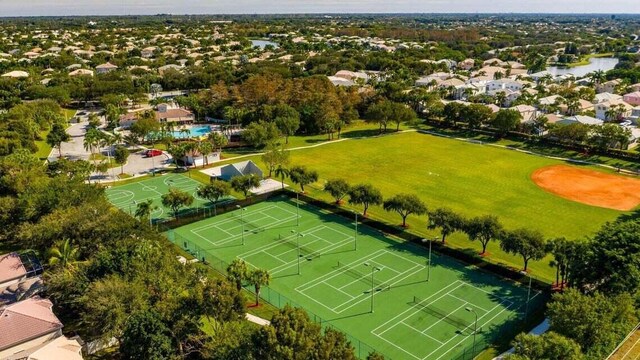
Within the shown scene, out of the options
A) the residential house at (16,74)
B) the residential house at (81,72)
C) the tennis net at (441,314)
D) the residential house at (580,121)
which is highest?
the residential house at (16,74)

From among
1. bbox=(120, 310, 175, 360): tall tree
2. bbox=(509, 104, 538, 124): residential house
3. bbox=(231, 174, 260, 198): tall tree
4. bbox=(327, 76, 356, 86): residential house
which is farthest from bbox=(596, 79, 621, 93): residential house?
bbox=(120, 310, 175, 360): tall tree

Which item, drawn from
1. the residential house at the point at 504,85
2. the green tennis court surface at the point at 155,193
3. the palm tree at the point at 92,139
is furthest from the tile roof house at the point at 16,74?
the residential house at the point at 504,85

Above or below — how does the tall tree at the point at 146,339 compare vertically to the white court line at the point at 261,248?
above

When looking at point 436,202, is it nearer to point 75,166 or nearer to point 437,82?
point 75,166

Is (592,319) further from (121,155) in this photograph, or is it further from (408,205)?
(121,155)

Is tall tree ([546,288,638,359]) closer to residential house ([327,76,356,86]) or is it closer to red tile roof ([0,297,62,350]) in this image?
red tile roof ([0,297,62,350])

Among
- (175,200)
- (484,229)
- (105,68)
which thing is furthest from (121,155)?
(105,68)

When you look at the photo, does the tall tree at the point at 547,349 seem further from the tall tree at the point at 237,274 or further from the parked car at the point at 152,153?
the parked car at the point at 152,153
